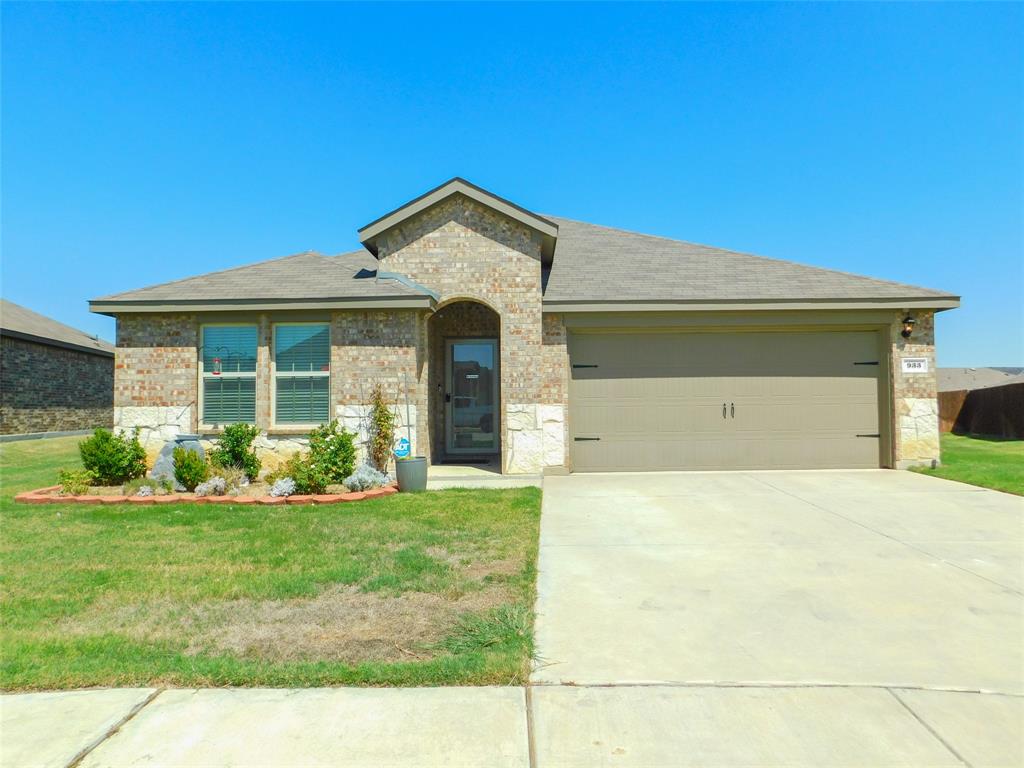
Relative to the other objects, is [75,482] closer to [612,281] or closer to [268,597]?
[268,597]

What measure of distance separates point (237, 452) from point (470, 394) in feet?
17.4

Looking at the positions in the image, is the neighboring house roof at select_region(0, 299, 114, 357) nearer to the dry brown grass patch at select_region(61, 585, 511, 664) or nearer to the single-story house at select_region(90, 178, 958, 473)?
the single-story house at select_region(90, 178, 958, 473)

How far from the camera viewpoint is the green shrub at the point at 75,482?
Answer: 9375 millimetres

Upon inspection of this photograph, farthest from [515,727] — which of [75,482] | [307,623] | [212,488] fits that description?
[75,482]

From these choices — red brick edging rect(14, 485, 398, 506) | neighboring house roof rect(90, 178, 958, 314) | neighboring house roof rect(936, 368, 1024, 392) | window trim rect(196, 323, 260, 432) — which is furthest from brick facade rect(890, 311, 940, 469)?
neighboring house roof rect(936, 368, 1024, 392)

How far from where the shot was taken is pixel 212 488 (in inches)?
368

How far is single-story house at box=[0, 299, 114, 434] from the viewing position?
19.9 meters

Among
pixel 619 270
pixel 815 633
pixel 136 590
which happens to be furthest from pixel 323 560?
pixel 619 270

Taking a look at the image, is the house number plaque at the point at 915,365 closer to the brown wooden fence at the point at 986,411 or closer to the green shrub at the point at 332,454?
the brown wooden fence at the point at 986,411

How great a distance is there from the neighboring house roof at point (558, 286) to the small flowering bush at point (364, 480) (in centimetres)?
293

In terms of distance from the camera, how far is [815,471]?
11867mm

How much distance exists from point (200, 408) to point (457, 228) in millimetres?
5650

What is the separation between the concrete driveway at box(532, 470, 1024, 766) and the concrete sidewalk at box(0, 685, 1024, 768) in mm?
13

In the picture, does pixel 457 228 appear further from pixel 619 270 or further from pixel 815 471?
pixel 815 471
